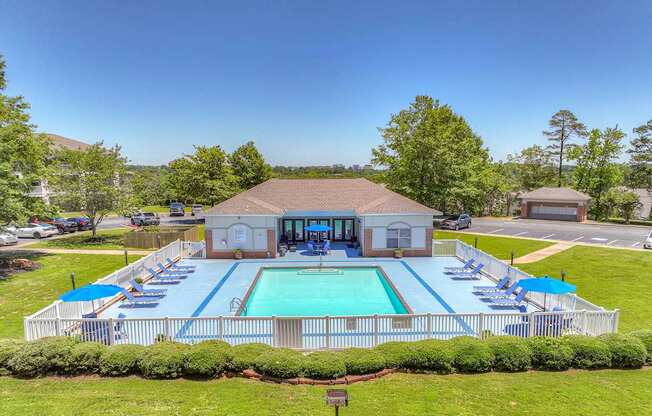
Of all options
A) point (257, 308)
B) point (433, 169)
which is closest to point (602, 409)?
point (257, 308)

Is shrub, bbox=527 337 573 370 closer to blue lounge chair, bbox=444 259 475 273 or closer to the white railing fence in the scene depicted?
the white railing fence

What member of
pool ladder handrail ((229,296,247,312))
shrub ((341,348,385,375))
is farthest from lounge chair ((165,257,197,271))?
shrub ((341,348,385,375))

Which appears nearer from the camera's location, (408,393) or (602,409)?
(602,409)

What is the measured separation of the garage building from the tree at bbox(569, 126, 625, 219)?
14.9 feet

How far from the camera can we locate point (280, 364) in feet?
30.1

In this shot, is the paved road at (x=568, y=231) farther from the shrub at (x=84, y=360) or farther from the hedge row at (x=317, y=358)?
the shrub at (x=84, y=360)

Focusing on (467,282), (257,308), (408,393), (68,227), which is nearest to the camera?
(408,393)

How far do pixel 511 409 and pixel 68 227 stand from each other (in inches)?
1671

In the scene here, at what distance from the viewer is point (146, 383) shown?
9.05 m

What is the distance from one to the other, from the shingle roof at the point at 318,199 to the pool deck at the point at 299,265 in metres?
3.22

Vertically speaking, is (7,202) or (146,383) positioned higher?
(7,202)

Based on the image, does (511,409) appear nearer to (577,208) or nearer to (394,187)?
(394,187)

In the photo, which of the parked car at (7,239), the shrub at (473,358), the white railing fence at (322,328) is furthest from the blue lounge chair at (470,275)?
the parked car at (7,239)

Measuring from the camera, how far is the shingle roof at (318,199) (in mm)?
23766
